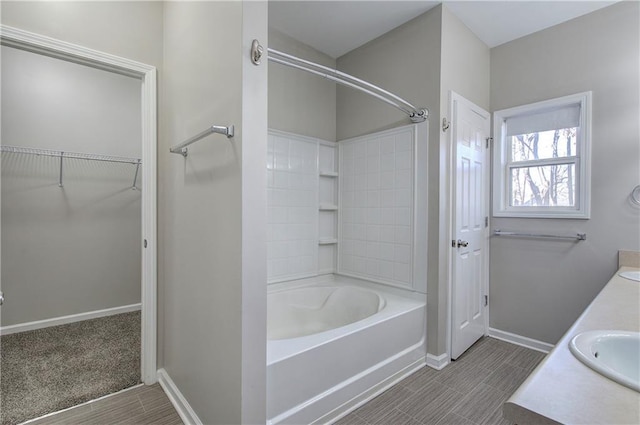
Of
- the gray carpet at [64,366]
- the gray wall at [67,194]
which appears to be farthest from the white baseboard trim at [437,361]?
the gray wall at [67,194]

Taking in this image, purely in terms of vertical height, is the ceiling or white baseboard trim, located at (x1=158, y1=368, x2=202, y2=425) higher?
the ceiling

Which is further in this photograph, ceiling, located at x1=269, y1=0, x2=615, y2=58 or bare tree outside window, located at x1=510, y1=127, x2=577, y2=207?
bare tree outside window, located at x1=510, y1=127, x2=577, y2=207

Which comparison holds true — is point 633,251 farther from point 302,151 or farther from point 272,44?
point 272,44

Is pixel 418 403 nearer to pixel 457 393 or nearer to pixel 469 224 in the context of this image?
pixel 457 393

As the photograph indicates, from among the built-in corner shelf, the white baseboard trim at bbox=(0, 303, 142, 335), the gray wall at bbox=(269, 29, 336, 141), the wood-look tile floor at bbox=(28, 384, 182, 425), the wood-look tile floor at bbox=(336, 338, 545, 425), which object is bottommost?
the wood-look tile floor at bbox=(336, 338, 545, 425)

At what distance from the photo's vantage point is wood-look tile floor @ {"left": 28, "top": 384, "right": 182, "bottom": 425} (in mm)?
1607

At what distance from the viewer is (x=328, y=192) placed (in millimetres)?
2902

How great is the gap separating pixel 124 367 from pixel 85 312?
138cm

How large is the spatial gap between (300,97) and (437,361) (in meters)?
2.41

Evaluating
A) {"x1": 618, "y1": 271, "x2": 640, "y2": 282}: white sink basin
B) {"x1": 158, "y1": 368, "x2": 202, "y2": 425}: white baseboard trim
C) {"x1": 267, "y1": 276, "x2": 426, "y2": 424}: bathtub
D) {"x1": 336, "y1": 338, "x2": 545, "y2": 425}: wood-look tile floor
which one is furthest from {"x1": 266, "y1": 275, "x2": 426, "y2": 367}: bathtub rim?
{"x1": 618, "y1": 271, "x2": 640, "y2": 282}: white sink basin

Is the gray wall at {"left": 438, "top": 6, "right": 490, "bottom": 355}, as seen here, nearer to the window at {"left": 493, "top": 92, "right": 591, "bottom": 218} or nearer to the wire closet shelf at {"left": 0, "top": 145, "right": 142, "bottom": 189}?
the window at {"left": 493, "top": 92, "right": 591, "bottom": 218}

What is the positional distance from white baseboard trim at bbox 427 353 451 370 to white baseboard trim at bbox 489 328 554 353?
817mm

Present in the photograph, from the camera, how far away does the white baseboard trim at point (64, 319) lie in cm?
270

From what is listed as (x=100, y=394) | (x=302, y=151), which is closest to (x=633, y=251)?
(x=302, y=151)
